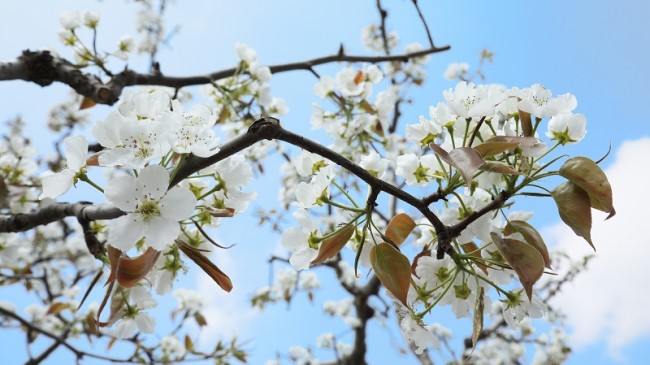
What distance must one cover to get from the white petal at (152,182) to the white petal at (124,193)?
10 millimetres

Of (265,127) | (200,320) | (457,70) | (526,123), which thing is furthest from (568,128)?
(457,70)

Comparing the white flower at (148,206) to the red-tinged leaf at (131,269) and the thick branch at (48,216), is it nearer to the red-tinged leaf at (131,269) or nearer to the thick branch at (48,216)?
the red-tinged leaf at (131,269)

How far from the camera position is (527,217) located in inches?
37.2

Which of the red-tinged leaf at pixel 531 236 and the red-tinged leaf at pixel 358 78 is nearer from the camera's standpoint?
the red-tinged leaf at pixel 531 236

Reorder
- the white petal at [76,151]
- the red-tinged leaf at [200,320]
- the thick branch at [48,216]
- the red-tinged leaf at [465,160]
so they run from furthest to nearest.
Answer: the red-tinged leaf at [200,320] < the thick branch at [48,216] < the white petal at [76,151] < the red-tinged leaf at [465,160]

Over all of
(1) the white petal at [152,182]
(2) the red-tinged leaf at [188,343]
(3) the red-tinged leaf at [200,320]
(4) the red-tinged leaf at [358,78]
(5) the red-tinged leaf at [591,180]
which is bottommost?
(5) the red-tinged leaf at [591,180]

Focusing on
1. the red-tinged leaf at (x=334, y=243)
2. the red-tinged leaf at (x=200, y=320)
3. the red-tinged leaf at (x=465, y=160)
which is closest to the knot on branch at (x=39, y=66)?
the red-tinged leaf at (x=200, y=320)

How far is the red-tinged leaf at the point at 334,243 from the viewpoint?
2.72ft

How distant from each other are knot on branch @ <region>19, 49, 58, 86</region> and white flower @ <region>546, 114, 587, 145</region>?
1.58m

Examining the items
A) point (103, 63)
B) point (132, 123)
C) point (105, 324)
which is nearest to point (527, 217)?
point (132, 123)

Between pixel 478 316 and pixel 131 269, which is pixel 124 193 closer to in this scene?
pixel 131 269

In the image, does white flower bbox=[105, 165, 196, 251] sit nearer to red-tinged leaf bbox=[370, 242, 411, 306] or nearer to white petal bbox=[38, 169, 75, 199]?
white petal bbox=[38, 169, 75, 199]

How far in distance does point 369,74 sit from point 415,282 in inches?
58.4

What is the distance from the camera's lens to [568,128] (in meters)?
0.91
